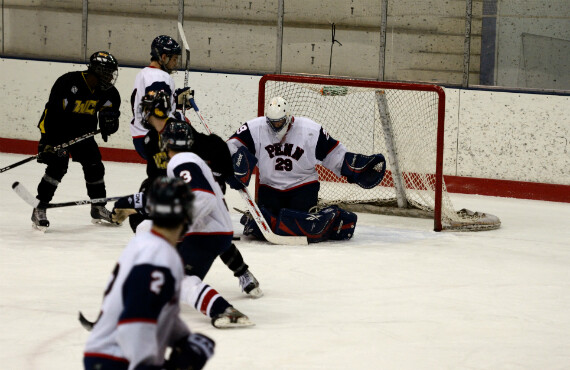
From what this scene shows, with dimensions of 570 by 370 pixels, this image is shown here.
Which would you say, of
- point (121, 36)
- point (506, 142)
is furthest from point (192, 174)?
point (121, 36)

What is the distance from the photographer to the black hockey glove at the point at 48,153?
5703 mm

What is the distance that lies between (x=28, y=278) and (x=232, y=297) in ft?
3.24

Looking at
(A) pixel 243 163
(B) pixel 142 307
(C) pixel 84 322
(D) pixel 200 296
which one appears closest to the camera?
(B) pixel 142 307

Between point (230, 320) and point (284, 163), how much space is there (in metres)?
2.25

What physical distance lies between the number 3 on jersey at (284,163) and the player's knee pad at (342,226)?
15.4 inches

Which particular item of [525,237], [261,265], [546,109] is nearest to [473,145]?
[546,109]

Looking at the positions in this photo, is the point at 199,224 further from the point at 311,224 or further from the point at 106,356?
the point at 311,224

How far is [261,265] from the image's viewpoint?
16.2 ft

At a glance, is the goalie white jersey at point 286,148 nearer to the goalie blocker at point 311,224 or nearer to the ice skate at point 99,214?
the goalie blocker at point 311,224

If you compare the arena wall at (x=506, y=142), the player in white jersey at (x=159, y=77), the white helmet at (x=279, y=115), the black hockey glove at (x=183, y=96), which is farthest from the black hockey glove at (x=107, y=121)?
the arena wall at (x=506, y=142)

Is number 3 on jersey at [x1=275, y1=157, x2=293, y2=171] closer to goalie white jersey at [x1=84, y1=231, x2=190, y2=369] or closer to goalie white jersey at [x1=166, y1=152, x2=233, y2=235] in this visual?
goalie white jersey at [x1=166, y1=152, x2=233, y2=235]

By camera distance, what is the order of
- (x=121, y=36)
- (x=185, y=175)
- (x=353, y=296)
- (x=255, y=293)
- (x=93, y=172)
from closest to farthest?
(x=185, y=175) < (x=255, y=293) < (x=353, y=296) < (x=93, y=172) < (x=121, y=36)

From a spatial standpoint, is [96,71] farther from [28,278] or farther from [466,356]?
[466,356]

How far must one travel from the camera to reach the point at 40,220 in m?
5.65
